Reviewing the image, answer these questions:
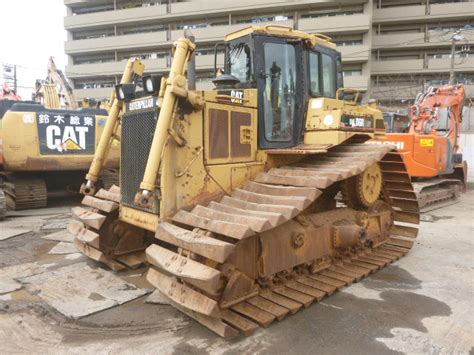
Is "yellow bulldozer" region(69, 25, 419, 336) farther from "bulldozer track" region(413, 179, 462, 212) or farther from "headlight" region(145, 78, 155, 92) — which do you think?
"bulldozer track" region(413, 179, 462, 212)

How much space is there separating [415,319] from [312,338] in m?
1.12

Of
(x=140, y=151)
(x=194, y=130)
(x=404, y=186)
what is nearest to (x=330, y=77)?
(x=404, y=186)

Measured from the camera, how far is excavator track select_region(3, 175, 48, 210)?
362 inches

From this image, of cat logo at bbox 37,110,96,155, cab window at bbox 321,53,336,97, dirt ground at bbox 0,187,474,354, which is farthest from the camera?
cat logo at bbox 37,110,96,155

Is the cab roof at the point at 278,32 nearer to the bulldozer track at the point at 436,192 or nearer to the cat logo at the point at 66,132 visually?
the bulldozer track at the point at 436,192

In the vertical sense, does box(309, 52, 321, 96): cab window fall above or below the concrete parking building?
below

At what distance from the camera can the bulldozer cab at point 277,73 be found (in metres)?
4.68

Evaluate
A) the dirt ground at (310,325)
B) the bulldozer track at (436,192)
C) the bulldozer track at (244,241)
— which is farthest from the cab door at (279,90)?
the bulldozer track at (436,192)

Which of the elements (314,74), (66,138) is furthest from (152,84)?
(66,138)

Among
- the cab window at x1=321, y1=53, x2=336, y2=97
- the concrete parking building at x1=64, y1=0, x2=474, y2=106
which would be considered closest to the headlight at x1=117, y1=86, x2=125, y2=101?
the cab window at x1=321, y1=53, x2=336, y2=97

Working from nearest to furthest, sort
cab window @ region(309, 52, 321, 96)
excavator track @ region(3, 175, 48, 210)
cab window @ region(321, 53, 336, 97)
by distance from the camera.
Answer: cab window @ region(309, 52, 321, 96) → cab window @ region(321, 53, 336, 97) → excavator track @ region(3, 175, 48, 210)

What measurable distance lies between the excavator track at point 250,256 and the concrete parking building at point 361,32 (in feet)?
93.0

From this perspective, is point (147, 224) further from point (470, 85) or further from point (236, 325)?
point (470, 85)

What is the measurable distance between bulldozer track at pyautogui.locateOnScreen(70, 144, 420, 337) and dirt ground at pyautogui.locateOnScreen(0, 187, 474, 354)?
147mm
